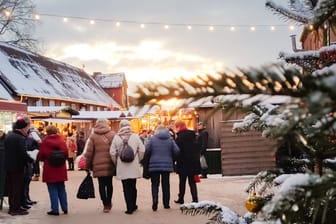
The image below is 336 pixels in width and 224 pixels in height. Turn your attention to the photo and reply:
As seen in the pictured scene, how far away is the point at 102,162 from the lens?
10.2 metres

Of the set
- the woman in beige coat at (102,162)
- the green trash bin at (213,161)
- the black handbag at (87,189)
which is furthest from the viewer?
the green trash bin at (213,161)

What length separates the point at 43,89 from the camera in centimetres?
3906

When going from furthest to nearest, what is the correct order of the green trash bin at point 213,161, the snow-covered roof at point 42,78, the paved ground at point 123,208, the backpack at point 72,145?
the snow-covered roof at point 42,78 → the backpack at point 72,145 → the green trash bin at point 213,161 → the paved ground at point 123,208

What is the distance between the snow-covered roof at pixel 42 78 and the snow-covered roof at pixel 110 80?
1178 cm

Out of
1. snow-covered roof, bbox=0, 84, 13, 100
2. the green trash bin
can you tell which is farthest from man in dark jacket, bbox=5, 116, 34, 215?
snow-covered roof, bbox=0, 84, 13, 100

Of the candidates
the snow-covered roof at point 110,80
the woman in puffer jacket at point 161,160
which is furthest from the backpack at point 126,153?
the snow-covered roof at point 110,80

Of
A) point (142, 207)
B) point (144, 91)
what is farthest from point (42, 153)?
point (144, 91)

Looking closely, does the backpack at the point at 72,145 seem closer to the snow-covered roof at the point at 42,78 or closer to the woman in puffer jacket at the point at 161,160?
the snow-covered roof at the point at 42,78

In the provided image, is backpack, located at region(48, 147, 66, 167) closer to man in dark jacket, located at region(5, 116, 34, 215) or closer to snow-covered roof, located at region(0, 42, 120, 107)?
man in dark jacket, located at region(5, 116, 34, 215)

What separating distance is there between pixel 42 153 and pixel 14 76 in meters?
27.9

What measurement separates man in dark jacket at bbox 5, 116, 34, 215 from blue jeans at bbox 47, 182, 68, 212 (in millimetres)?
511

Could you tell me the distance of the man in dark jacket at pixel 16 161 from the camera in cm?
980

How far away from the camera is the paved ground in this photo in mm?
9273

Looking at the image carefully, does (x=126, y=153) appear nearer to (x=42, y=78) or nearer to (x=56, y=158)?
(x=56, y=158)
